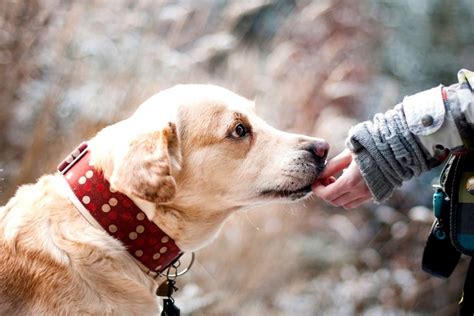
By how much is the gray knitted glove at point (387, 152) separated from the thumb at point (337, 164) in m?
0.18

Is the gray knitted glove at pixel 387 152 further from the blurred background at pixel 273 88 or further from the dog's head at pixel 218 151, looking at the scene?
the blurred background at pixel 273 88

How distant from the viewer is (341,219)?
2.66m

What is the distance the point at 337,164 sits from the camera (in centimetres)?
159

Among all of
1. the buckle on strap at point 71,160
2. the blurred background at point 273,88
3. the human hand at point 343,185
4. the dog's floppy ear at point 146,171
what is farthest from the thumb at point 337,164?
the blurred background at point 273,88

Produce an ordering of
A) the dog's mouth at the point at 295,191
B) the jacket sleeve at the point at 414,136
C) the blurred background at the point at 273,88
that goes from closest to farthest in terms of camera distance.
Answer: the jacket sleeve at the point at 414,136 < the dog's mouth at the point at 295,191 < the blurred background at the point at 273,88

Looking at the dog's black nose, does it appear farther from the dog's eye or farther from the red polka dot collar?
the red polka dot collar

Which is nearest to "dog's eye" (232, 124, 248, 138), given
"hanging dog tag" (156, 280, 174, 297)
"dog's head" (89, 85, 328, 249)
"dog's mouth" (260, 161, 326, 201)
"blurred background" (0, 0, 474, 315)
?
"dog's head" (89, 85, 328, 249)

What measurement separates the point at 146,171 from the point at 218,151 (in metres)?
0.27

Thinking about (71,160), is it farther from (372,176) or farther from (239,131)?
(372,176)

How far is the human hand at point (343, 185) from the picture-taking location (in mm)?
1427

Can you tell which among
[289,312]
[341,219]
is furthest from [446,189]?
[289,312]

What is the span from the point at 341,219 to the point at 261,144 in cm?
115

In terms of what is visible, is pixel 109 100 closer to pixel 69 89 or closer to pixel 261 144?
pixel 69 89

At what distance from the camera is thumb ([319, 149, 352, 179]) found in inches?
61.5
